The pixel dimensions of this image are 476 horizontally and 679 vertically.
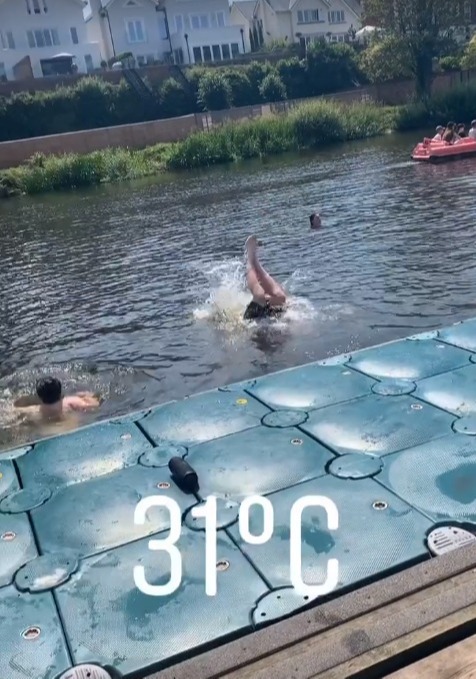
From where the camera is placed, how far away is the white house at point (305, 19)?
208 ft

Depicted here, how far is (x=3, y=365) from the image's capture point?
9.87 meters

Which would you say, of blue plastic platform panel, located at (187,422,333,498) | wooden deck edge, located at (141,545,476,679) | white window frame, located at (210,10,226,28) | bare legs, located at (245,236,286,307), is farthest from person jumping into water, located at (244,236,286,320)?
white window frame, located at (210,10,226,28)

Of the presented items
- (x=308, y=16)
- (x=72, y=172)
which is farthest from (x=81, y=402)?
(x=308, y=16)

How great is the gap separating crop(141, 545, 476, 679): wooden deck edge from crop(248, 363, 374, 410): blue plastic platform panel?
7.85 ft

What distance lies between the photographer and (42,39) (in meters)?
55.2

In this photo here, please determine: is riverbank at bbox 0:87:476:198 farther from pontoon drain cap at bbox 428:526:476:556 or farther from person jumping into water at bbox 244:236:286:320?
pontoon drain cap at bbox 428:526:476:556

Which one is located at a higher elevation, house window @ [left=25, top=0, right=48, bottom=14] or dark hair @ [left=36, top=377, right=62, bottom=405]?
house window @ [left=25, top=0, right=48, bottom=14]

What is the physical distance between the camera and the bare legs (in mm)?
10250

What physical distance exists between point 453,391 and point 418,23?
4190 centimetres

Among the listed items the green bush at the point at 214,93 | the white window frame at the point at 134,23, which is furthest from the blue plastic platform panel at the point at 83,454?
the white window frame at the point at 134,23

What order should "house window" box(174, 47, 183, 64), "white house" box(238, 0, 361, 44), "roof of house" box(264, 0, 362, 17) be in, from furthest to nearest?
"roof of house" box(264, 0, 362, 17) → "white house" box(238, 0, 361, 44) → "house window" box(174, 47, 183, 64)

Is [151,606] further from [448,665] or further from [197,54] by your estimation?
[197,54]

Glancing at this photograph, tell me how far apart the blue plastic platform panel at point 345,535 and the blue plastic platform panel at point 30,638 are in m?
1.10

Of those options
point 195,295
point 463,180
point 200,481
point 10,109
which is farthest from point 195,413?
point 10,109
